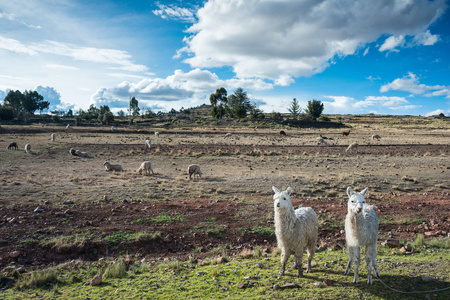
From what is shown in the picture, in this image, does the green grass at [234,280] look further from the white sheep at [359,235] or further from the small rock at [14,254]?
the small rock at [14,254]

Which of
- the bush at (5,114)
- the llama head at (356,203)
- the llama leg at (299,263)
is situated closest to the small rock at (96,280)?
the llama leg at (299,263)

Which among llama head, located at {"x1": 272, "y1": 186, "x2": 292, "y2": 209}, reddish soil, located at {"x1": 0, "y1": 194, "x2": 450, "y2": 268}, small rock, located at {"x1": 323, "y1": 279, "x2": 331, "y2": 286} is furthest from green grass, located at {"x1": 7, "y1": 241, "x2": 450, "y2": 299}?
llama head, located at {"x1": 272, "y1": 186, "x2": 292, "y2": 209}

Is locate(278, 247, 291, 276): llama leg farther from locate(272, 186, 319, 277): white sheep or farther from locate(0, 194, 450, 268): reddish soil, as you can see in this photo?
locate(0, 194, 450, 268): reddish soil

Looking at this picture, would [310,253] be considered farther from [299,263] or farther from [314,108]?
[314,108]

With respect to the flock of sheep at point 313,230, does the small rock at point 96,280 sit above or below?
below

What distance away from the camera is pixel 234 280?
6133mm

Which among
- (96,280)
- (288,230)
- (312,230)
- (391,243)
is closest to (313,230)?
(312,230)

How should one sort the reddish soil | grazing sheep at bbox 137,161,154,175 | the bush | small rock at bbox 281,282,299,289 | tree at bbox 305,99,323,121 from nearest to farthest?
small rock at bbox 281,282,299,289, the reddish soil, grazing sheep at bbox 137,161,154,175, the bush, tree at bbox 305,99,323,121

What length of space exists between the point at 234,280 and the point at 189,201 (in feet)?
26.2

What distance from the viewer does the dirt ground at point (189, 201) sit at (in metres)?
9.00

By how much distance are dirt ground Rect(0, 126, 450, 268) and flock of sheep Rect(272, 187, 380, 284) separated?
9.01 feet

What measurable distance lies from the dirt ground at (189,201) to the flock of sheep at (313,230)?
2.75 meters

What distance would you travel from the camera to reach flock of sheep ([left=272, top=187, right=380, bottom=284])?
586cm

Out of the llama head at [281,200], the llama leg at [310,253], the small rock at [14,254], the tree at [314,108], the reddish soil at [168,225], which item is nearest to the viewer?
the llama head at [281,200]
